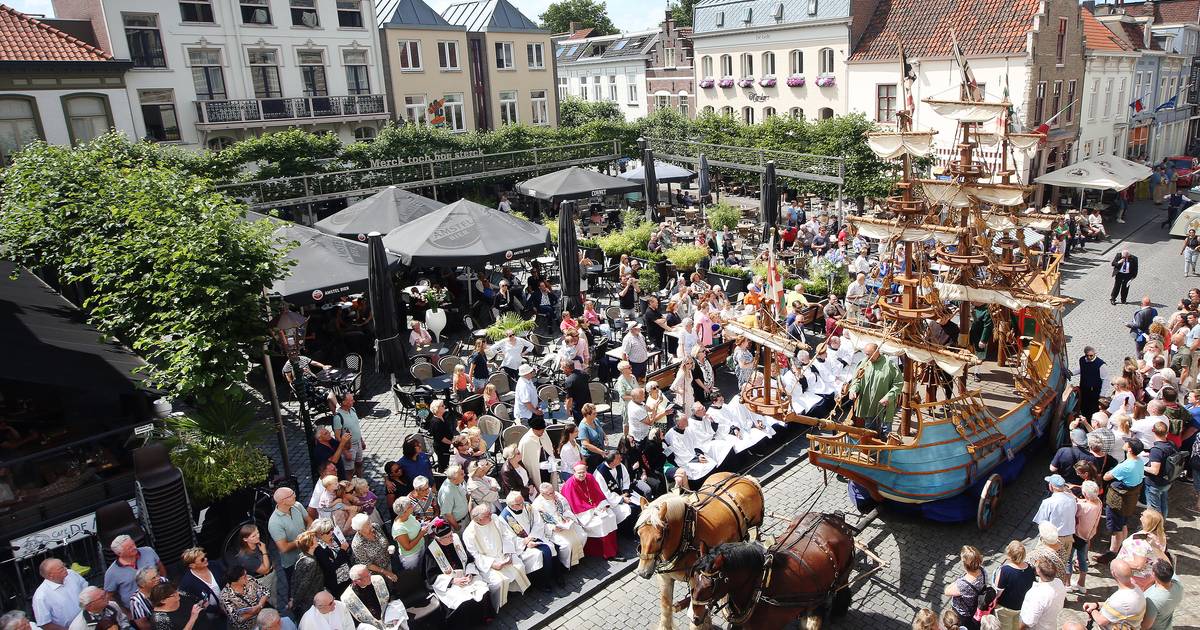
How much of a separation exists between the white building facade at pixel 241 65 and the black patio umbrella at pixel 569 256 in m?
21.3

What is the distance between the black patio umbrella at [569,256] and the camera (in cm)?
1584

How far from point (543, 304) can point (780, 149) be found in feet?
58.4

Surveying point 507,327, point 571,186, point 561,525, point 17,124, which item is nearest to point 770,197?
Answer: point 571,186

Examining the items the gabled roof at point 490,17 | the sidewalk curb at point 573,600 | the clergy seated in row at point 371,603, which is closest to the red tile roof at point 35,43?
the gabled roof at point 490,17

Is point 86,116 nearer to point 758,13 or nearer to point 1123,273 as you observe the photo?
point 758,13

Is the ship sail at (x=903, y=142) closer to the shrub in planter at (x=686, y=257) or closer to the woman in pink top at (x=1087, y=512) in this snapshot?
the shrub in planter at (x=686, y=257)

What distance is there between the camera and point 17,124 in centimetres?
2575

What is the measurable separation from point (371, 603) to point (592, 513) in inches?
111

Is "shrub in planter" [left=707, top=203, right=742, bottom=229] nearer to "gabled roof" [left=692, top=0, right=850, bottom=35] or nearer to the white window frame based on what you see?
"gabled roof" [left=692, top=0, right=850, bottom=35]

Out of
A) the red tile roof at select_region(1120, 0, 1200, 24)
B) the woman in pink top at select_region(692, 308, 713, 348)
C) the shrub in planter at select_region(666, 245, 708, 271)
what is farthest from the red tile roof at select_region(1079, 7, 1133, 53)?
the woman in pink top at select_region(692, 308, 713, 348)

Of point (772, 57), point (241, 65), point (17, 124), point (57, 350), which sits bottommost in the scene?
point (57, 350)

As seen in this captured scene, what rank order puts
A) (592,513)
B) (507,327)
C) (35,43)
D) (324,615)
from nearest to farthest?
(324,615) → (592,513) → (507,327) → (35,43)

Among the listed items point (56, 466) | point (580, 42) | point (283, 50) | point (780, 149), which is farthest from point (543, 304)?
point (580, 42)

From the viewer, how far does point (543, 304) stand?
56.7ft
